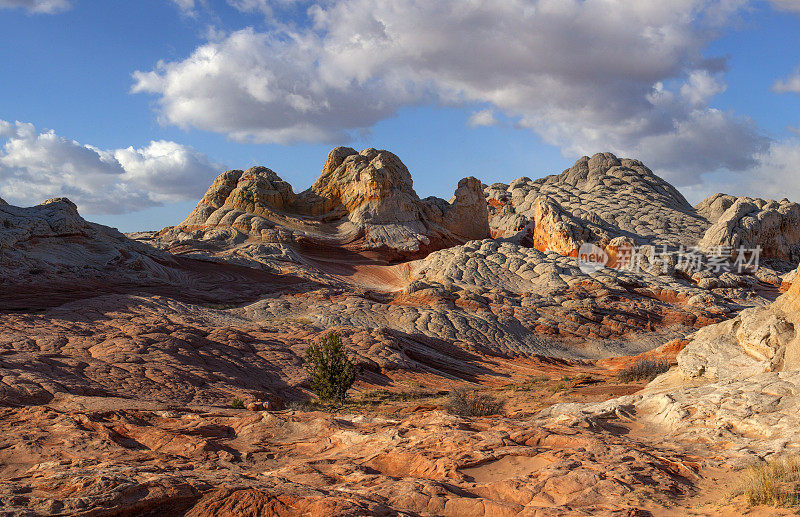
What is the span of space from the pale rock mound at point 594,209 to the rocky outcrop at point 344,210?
24.7 feet

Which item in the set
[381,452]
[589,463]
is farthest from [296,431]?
[589,463]

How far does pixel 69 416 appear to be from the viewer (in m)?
8.89

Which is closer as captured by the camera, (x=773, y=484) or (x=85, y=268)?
(x=773, y=484)

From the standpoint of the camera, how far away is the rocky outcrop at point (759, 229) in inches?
1769

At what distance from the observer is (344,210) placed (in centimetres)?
4803

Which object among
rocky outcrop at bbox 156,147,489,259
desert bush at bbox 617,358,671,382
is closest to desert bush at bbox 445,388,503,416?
desert bush at bbox 617,358,671,382

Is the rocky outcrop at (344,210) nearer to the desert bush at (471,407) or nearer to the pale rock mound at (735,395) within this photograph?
the desert bush at (471,407)

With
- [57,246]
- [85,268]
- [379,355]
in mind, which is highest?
[57,246]

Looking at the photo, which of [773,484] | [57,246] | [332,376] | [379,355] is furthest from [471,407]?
[57,246]

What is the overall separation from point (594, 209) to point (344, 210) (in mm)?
23329

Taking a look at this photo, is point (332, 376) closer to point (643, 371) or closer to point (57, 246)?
point (643, 371)

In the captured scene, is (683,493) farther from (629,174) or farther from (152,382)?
(629,174)

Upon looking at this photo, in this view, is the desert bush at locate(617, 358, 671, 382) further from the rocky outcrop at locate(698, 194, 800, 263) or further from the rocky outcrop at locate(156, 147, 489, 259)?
the rocky outcrop at locate(698, 194, 800, 263)

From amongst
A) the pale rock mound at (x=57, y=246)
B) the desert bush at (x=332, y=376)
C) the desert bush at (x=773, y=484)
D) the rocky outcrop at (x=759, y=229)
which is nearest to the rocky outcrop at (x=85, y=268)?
the pale rock mound at (x=57, y=246)
